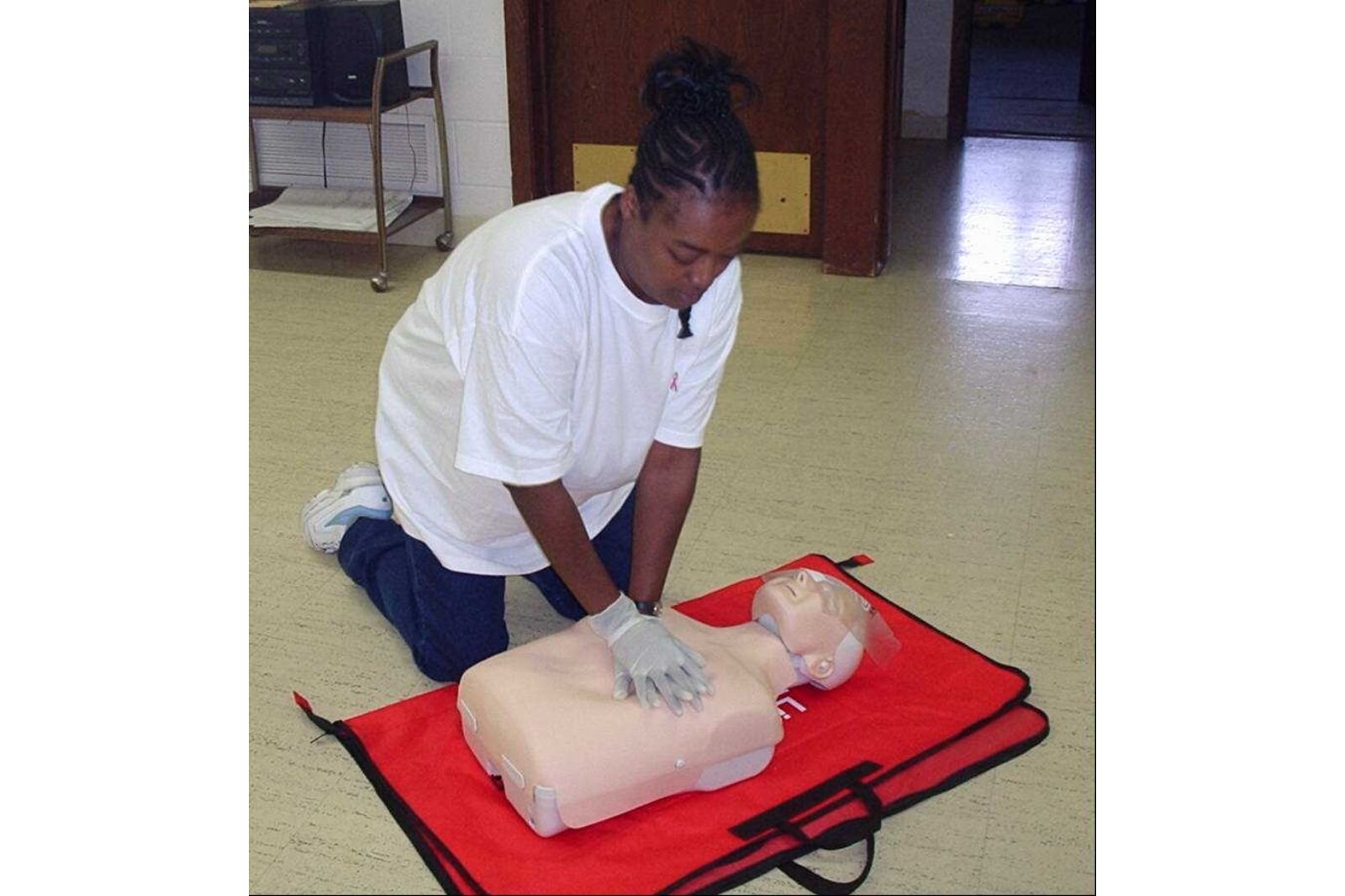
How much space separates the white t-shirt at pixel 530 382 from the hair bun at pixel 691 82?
175mm

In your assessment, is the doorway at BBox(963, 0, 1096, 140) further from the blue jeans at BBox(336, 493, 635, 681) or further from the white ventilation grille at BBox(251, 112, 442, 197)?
the blue jeans at BBox(336, 493, 635, 681)

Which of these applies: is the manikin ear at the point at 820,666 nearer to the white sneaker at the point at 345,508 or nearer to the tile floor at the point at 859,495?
the tile floor at the point at 859,495

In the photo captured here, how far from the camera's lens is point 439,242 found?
3609 millimetres

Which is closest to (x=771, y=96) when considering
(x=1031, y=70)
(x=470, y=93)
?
(x=470, y=93)

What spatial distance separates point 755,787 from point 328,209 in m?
2.38

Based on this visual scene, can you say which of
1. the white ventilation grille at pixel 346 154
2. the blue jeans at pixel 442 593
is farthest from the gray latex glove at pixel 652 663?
the white ventilation grille at pixel 346 154

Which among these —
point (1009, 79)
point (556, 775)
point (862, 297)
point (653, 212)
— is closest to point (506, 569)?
point (556, 775)

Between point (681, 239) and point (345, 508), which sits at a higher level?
point (681, 239)

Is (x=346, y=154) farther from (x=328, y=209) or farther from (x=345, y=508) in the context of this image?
(x=345, y=508)

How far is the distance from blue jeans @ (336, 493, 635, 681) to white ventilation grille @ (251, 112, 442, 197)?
1.95 metres

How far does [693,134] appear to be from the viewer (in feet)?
4.28

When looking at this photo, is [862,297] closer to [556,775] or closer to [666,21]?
[666,21]
